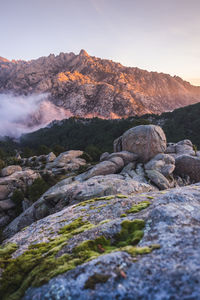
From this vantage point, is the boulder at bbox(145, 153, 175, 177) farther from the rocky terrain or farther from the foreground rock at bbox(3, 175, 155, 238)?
the rocky terrain

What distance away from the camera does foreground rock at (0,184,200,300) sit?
13.4 feet

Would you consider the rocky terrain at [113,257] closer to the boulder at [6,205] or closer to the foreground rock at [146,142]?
the foreground rock at [146,142]

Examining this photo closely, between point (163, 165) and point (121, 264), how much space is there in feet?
84.0

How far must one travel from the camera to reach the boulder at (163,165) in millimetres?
26459

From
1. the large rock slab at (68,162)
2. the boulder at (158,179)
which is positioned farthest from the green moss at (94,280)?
the large rock slab at (68,162)

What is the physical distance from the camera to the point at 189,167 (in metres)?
28.5

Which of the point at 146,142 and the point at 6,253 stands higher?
the point at 146,142

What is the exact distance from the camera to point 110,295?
405 centimetres

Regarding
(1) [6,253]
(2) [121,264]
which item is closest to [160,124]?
(1) [6,253]

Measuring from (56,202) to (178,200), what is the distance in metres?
17.0

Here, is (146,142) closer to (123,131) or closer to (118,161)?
(118,161)

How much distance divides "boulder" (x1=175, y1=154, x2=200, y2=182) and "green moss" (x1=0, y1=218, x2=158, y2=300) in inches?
974

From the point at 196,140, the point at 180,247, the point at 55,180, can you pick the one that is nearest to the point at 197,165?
the point at 180,247

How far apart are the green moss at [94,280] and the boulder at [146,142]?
29.8 m
